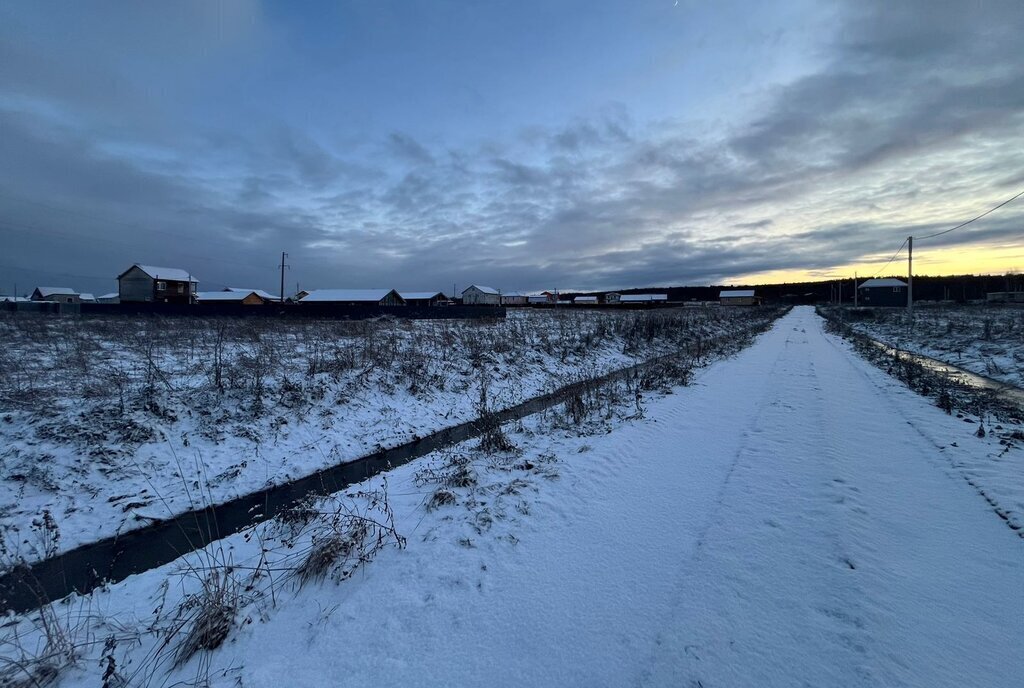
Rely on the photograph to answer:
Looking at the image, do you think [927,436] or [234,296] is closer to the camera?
[927,436]

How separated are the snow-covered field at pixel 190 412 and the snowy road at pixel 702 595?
4096 mm

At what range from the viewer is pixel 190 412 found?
8.56m

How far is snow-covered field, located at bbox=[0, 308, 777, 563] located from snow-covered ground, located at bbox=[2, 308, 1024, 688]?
8.44 feet

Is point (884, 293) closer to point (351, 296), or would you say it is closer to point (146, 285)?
point (351, 296)

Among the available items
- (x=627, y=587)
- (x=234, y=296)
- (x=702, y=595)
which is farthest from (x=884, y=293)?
(x=234, y=296)

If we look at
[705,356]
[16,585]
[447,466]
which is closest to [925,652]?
[447,466]

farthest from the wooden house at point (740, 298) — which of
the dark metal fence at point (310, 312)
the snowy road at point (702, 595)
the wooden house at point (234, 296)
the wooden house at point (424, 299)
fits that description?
the snowy road at point (702, 595)

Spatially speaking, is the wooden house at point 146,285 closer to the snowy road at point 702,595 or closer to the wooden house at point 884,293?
the snowy road at point 702,595

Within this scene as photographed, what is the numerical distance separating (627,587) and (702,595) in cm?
56

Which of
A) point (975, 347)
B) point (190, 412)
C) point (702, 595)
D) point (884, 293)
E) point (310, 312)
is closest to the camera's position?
point (702, 595)

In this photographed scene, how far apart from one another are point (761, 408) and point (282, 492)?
9.51m

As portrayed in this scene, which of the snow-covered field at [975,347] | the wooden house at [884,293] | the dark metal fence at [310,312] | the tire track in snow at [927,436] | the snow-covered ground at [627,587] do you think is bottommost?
the snow-covered ground at [627,587]

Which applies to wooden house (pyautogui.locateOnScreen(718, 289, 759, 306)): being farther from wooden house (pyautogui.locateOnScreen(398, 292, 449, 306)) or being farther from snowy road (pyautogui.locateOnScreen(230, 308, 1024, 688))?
snowy road (pyautogui.locateOnScreen(230, 308, 1024, 688))

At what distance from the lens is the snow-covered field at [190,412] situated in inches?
241
